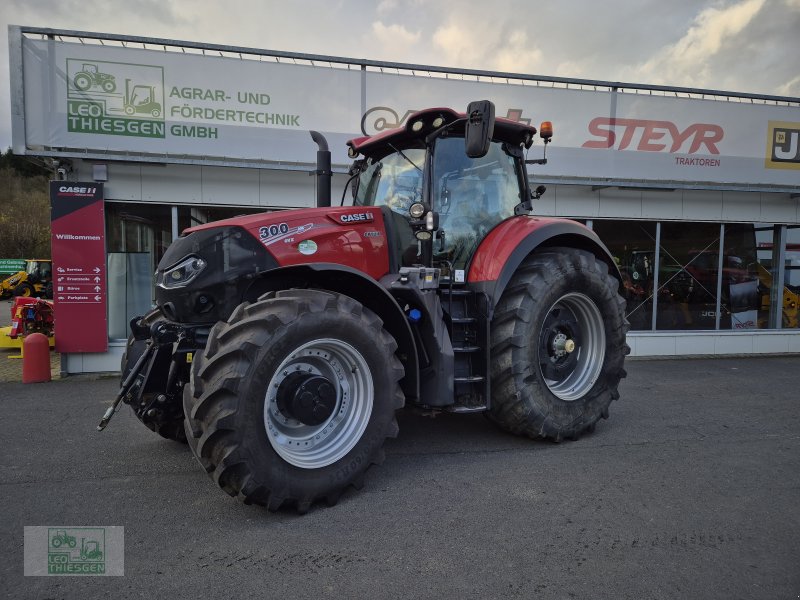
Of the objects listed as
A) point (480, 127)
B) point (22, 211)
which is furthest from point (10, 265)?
point (480, 127)

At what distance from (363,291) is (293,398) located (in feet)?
3.04

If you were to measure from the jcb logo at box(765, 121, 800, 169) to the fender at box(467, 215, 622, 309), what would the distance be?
21.5ft

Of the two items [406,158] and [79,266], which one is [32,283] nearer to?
[79,266]

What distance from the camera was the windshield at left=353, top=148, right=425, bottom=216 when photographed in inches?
165

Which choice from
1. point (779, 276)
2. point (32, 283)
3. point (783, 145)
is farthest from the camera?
point (32, 283)

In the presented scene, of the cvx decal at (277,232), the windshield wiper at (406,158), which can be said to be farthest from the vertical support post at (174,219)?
the cvx decal at (277,232)

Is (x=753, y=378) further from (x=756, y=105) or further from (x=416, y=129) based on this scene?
(x=416, y=129)

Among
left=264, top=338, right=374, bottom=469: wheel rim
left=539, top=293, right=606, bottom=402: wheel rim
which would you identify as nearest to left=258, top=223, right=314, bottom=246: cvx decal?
left=264, top=338, right=374, bottom=469: wheel rim

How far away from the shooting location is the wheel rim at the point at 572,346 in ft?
15.2

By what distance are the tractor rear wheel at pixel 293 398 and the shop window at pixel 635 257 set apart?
6913mm

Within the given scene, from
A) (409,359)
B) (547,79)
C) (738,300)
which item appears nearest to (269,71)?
(547,79)

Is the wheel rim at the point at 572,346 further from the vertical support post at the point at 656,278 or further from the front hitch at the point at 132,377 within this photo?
the vertical support post at the point at 656,278

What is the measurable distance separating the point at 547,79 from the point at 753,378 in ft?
17.7

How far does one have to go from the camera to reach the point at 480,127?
3551 mm
